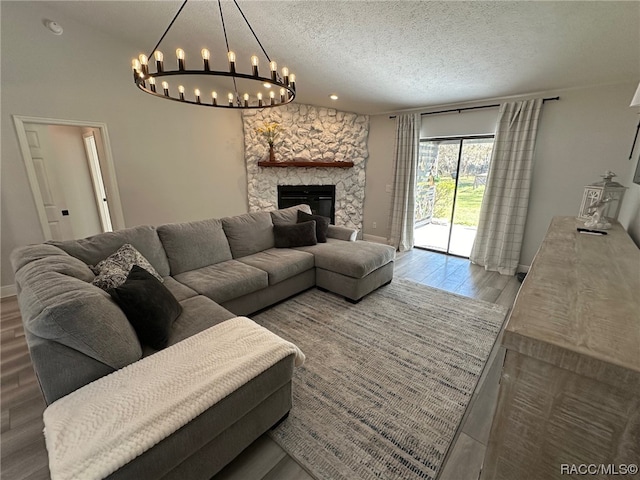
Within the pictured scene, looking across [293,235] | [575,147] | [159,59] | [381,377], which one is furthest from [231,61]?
[575,147]

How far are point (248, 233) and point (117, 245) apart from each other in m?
1.28

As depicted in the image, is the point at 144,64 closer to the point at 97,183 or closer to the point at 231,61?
the point at 231,61

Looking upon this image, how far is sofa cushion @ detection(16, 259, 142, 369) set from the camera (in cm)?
110

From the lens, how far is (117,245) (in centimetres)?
227

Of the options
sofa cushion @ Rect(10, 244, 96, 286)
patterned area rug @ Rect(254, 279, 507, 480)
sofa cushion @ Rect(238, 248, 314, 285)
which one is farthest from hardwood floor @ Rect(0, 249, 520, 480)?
sofa cushion @ Rect(238, 248, 314, 285)

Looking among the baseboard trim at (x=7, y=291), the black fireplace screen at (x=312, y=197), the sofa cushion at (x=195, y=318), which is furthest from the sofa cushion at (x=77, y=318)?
the black fireplace screen at (x=312, y=197)

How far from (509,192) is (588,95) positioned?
132 centimetres

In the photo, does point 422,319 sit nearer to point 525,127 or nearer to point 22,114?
point 525,127

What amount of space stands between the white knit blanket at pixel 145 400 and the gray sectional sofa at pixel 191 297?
6cm

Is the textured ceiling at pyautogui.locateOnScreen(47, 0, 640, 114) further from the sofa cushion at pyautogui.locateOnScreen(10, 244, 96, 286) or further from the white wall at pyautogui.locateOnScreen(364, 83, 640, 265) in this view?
the sofa cushion at pyautogui.locateOnScreen(10, 244, 96, 286)

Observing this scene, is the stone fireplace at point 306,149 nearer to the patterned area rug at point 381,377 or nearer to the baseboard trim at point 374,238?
the baseboard trim at point 374,238

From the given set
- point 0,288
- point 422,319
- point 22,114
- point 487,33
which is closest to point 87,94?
point 22,114

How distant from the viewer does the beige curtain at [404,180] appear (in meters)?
4.66

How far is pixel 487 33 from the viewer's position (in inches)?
87.0
